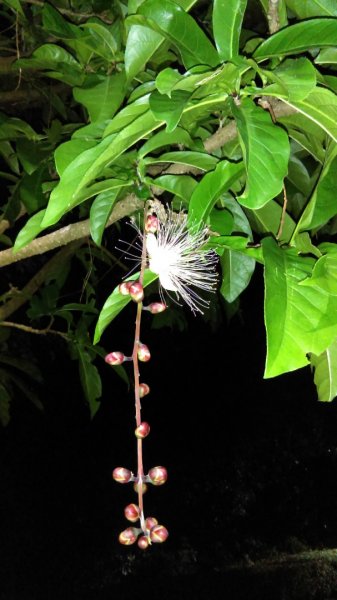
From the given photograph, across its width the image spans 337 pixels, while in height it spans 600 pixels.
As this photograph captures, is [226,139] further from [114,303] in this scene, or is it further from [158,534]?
[158,534]

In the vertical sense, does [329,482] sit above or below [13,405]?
below

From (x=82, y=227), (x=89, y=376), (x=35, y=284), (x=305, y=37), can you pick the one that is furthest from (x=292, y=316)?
(x=35, y=284)

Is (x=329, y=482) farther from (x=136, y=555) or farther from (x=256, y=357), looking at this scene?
(x=136, y=555)

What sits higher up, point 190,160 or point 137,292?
point 190,160

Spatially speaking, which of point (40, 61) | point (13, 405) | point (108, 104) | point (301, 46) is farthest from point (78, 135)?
point (13, 405)

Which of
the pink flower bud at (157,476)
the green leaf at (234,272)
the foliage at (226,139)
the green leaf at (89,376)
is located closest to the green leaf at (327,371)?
the foliage at (226,139)

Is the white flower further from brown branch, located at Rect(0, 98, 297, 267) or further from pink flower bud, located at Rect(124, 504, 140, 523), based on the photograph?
pink flower bud, located at Rect(124, 504, 140, 523)

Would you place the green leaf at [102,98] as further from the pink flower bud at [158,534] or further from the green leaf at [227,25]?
the pink flower bud at [158,534]
